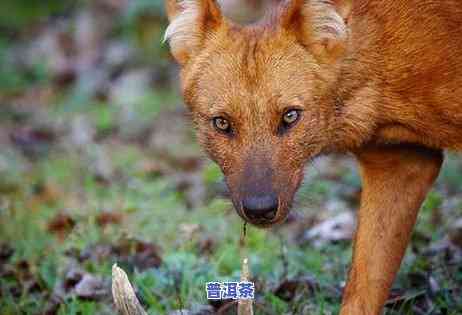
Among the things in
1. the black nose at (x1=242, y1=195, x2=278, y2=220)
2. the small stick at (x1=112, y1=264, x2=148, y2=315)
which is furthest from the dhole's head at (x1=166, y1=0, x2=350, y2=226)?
the small stick at (x1=112, y1=264, x2=148, y2=315)

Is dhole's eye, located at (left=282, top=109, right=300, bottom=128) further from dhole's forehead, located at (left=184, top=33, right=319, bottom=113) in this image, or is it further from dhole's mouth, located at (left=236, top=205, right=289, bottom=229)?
dhole's mouth, located at (left=236, top=205, right=289, bottom=229)

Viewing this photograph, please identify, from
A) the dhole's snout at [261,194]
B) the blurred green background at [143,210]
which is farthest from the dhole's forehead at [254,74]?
the blurred green background at [143,210]

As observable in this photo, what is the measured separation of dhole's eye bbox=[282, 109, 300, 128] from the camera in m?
4.65

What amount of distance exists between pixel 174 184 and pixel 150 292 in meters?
2.70

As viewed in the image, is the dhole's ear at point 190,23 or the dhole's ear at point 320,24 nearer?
the dhole's ear at point 320,24

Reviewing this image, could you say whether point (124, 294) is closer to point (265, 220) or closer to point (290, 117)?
point (265, 220)

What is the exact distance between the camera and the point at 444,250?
5.74m

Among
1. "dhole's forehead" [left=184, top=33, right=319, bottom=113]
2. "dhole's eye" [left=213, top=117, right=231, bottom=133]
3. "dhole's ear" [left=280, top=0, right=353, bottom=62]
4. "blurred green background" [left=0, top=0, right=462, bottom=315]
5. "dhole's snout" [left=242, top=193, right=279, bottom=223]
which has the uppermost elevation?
"dhole's ear" [left=280, top=0, right=353, bottom=62]

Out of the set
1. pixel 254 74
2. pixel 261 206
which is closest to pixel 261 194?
pixel 261 206

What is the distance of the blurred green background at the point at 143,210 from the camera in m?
5.35

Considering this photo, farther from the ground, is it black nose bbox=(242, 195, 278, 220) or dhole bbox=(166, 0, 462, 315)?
dhole bbox=(166, 0, 462, 315)

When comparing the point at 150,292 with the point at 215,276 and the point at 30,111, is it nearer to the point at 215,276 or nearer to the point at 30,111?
the point at 215,276

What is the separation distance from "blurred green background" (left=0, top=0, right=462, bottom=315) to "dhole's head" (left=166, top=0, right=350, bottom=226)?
1.67 ft

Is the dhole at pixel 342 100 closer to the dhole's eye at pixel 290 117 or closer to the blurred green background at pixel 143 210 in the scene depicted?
the dhole's eye at pixel 290 117
